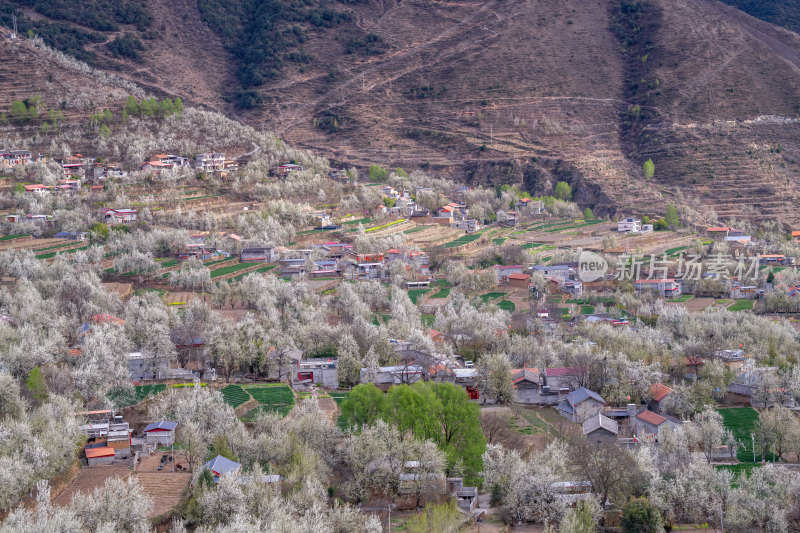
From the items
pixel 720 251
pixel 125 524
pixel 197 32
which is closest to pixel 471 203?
pixel 720 251

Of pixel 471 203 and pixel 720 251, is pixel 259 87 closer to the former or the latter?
pixel 471 203

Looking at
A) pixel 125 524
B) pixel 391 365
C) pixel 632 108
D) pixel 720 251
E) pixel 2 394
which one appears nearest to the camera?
pixel 125 524

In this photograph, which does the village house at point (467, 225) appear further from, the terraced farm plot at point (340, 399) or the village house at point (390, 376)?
the terraced farm plot at point (340, 399)

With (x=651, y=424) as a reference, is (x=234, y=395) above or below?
below

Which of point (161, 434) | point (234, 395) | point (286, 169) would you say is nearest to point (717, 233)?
point (286, 169)

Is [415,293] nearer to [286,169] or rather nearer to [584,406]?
[584,406]

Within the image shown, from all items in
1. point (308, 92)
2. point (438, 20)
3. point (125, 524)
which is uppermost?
point (438, 20)

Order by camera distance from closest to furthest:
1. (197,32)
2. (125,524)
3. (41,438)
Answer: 1. (125,524)
2. (41,438)
3. (197,32)

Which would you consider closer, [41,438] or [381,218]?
[41,438]
